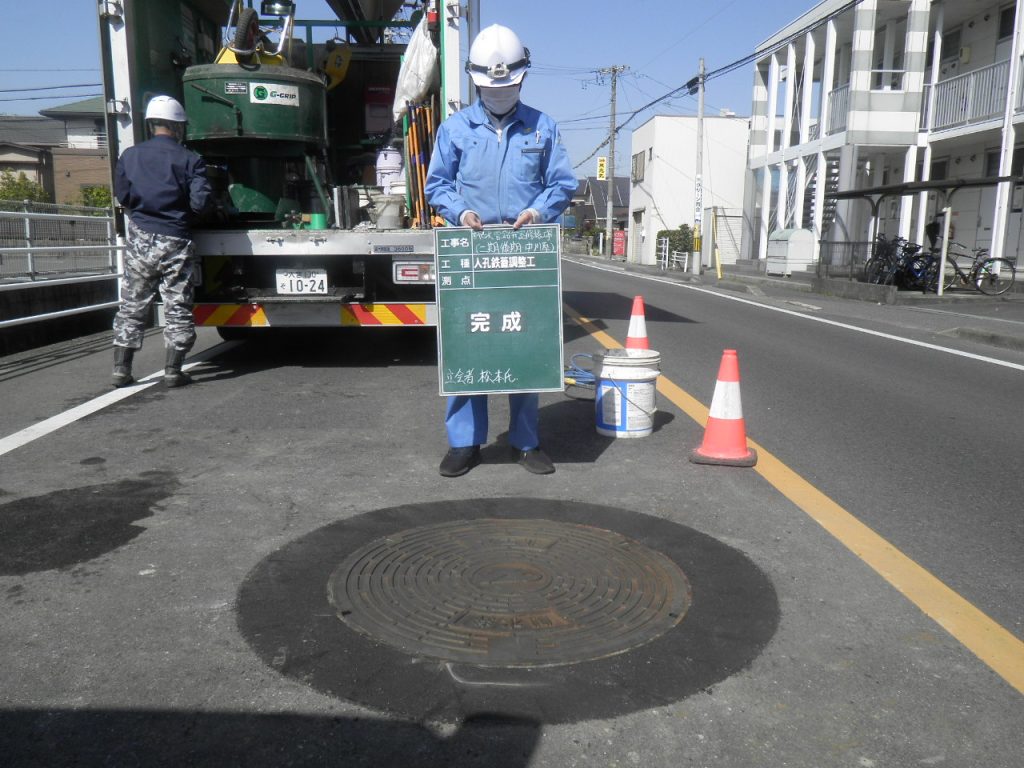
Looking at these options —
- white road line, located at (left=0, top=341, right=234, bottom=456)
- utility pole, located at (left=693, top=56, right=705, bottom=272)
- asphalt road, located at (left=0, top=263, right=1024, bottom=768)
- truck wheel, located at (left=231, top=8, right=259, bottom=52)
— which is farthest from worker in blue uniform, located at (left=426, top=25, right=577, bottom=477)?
utility pole, located at (left=693, top=56, right=705, bottom=272)

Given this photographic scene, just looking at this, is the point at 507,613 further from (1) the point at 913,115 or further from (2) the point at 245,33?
(1) the point at 913,115

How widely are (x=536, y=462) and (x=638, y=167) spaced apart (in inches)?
1952

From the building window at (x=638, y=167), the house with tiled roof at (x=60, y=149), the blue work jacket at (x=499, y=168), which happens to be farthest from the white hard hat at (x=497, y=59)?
the building window at (x=638, y=167)

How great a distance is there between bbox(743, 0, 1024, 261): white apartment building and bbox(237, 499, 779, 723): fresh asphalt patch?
17.6 meters

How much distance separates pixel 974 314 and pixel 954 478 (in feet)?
36.6

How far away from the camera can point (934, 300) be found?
16484 mm

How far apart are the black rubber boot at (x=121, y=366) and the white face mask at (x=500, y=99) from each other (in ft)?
12.1

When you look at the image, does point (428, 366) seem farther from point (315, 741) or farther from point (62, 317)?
point (315, 741)

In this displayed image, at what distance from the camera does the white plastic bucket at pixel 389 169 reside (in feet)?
26.0

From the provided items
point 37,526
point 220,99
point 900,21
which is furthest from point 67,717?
point 900,21

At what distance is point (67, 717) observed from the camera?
227 centimetres

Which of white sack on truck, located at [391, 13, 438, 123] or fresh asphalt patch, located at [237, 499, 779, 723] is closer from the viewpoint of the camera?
fresh asphalt patch, located at [237, 499, 779, 723]

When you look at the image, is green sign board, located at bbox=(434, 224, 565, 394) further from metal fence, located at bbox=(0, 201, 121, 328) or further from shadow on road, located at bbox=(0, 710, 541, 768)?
metal fence, located at bbox=(0, 201, 121, 328)

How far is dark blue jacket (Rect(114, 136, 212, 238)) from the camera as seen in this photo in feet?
21.0
